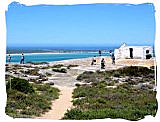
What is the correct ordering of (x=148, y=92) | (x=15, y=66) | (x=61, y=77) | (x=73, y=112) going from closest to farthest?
1. (x=73, y=112)
2. (x=148, y=92)
3. (x=15, y=66)
4. (x=61, y=77)

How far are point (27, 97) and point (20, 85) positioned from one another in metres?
0.29

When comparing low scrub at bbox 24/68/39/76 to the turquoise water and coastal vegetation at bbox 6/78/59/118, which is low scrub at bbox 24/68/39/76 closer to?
the turquoise water

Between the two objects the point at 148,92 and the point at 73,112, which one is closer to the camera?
the point at 73,112

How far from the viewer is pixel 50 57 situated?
23.8 ft

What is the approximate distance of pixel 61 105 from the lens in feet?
20.0

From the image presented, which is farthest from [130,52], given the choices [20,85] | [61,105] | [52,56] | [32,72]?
[20,85]

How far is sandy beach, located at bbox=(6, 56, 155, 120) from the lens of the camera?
20.1 feet

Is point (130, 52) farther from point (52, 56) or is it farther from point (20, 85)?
point (20, 85)

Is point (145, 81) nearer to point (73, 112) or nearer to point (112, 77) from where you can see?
point (112, 77)

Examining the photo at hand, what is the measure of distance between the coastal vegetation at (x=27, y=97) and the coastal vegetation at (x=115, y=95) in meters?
0.44

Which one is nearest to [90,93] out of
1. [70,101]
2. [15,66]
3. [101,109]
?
[70,101]

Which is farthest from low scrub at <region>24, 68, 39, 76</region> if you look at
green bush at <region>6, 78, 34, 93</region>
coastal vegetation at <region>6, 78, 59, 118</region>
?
green bush at <region>6, 78, 34, 93</region>

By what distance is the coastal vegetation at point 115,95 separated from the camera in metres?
5.43

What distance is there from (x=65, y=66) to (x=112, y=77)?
3.29 ft
